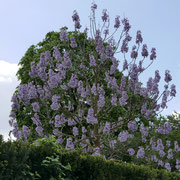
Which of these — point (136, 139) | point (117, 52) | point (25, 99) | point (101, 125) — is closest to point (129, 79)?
point (117, 52)

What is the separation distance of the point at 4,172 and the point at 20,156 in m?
0.45

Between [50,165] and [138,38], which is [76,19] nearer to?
[138,38]

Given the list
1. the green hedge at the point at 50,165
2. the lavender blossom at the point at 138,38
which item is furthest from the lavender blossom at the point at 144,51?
the green hedge at the point at 50,165

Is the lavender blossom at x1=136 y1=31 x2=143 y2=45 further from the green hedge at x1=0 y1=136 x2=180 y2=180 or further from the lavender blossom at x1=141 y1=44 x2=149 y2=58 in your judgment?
the green hedge at x1=0 y1=136 x2=180 y2=180

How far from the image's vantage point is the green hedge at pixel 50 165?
218 inches

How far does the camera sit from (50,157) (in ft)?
21.4

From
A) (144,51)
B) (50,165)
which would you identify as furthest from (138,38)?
(50,165)

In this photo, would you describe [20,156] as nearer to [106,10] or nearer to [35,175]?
[35,175]

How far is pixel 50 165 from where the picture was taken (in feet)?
20.8

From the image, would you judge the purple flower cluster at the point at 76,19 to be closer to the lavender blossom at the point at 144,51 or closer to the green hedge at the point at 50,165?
the lavender blossom at the point at 144,51

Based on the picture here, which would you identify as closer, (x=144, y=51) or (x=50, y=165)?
(x=50, y=165)

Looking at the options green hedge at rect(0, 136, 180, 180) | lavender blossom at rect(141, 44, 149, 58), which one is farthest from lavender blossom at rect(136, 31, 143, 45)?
green hedge at rect(0, 136, 180, 180)

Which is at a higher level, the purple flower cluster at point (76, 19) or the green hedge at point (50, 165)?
the purple flower cluster at point (76, 19)

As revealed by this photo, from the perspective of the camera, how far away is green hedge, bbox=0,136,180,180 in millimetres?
5535
